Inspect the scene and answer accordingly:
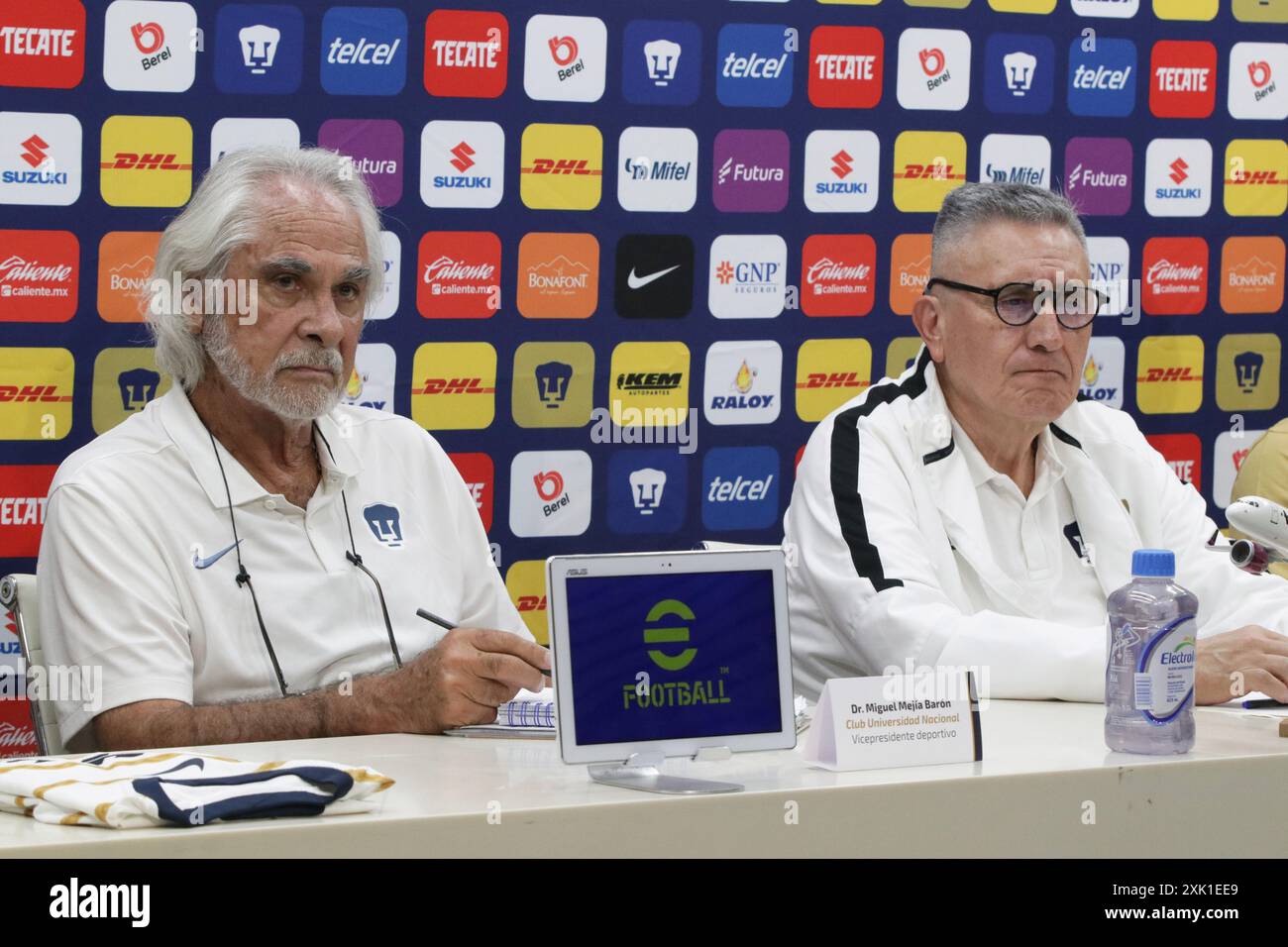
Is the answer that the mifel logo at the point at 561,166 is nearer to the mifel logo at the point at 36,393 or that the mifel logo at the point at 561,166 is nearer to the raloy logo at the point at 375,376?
the raloy logo at the point at 375,376

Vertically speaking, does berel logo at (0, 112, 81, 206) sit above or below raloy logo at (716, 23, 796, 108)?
below

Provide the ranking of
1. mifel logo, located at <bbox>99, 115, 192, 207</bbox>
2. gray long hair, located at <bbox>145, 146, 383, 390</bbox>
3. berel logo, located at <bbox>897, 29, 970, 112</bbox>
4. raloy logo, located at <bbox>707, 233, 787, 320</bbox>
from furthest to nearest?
berel logo, located at <bbox>897, 29, 970, 112</bbox>, raloy logo, located at <bbox>707, 233, 787, 320</bbox>, mifel logo, located at <bbox>99, 115, 192, 207</bbox>, gray long hair, located at <bbox>145, 146, 383, 390</bbox>

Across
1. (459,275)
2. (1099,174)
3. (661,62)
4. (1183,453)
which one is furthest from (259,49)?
(1183,453)

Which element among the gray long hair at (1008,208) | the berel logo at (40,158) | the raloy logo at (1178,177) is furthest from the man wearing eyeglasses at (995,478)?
the berel logo at (40,158)

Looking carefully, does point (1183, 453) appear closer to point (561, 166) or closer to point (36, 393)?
point (561, 166)

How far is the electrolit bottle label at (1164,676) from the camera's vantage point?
1864 millimetres

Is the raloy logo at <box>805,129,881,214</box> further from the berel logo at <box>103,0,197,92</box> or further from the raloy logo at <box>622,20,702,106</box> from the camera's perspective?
the berel logo at <box>103,0,197,92</box>

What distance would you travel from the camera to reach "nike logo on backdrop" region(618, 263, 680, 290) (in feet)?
11.4

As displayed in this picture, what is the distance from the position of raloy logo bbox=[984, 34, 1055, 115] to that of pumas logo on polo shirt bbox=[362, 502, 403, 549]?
193 centimetres

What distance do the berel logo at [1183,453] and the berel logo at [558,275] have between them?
1525 millimetres

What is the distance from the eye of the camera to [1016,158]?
378 cm

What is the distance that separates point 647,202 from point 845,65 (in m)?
0.59

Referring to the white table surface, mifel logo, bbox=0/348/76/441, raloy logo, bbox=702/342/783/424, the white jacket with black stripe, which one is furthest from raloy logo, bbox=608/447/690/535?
the white table surface

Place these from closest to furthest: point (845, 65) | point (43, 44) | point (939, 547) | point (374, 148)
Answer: point (939, 547) → point (43, 44) → point (374, 148) → point (845, 65)
